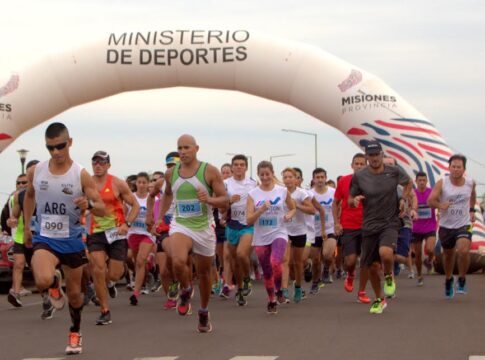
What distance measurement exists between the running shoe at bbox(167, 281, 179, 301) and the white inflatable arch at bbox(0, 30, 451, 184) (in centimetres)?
972

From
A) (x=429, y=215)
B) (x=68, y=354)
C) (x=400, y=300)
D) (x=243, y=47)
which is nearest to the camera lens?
(x=68, y=354)

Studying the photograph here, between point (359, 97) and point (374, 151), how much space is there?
11.8m

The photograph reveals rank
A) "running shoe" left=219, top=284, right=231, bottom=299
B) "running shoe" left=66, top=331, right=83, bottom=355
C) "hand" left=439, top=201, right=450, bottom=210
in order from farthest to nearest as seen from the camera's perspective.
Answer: "running shoe" left=219, top=284, right=231, bottom=299 → "hand" left=439, top=201, right=450, bottom=210 → "running shoe" left=66, top=331, right=83, bottom=355

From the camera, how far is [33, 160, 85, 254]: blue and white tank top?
1074 cm

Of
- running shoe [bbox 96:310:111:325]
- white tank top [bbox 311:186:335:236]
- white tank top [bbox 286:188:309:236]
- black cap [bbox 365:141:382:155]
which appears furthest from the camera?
white tank top [bbox 311:186:335:236]

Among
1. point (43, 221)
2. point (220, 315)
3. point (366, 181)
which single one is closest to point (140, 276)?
point (220, 315)

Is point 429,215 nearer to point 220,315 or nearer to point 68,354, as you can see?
point 220,315

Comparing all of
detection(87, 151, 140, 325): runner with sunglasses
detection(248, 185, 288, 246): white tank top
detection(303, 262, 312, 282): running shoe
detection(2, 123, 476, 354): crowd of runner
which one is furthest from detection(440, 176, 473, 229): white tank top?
detection(303, 262, 312, 282): running shoe

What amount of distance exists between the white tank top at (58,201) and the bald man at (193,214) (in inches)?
71.5

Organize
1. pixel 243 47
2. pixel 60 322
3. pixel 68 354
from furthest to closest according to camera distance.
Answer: pixel 243 47
pixel 60 322
pixel 68 354

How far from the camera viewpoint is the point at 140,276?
56.2ft

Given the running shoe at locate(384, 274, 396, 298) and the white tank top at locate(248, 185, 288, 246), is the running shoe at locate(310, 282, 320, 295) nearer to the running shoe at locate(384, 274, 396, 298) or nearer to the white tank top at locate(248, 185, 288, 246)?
the white tank top at locate(248, 185, 288, 246)

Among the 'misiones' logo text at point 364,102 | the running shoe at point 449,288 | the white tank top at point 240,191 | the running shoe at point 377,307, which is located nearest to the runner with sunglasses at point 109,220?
the white tank top at point 240,191

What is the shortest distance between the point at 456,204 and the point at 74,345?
7787 millimetres
